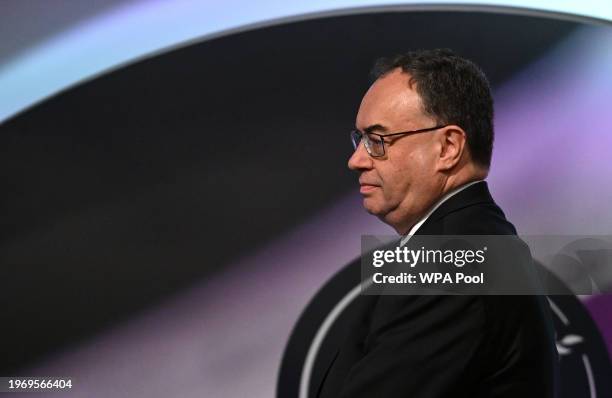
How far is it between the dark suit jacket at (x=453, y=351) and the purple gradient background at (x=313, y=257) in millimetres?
1378

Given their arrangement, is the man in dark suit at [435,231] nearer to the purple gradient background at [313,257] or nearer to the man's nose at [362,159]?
the man's nose at [362,159]

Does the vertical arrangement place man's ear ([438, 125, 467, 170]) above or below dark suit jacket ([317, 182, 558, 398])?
above

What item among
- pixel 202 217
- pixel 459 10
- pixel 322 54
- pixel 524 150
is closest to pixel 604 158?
pixel 524 150

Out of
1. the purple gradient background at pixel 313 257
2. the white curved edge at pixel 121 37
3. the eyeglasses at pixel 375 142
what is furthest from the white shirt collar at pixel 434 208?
the white curved edge at pixel 121 37

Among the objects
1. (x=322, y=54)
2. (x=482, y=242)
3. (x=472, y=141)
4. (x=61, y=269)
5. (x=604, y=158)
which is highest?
(x=322, y=54)

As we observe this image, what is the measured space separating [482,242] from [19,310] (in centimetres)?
190

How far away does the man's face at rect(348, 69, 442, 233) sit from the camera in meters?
1.24

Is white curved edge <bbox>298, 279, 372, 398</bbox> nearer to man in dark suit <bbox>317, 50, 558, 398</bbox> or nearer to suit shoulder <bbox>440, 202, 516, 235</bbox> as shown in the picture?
man in dark suit <bbox>317, 50, 558, 398</bbox>

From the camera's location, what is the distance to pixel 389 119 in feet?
4.09

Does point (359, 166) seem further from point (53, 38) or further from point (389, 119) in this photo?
point (53, 38)

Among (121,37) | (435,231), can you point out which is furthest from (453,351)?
(121,37)

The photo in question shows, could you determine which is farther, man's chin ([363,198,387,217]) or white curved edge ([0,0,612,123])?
white curved edge ([0,0,612,123])

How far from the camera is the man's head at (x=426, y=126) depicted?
1.24 m

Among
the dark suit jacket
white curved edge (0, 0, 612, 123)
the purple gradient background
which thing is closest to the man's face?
the dark suit jacket
